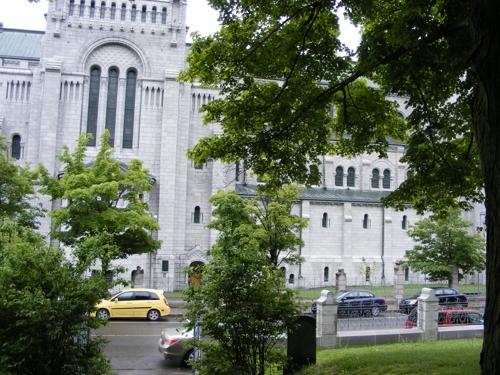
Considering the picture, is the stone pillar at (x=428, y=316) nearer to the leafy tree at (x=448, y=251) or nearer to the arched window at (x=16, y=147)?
the leafy tree at (x=448, y=251)

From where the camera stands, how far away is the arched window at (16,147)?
36375 millimetres

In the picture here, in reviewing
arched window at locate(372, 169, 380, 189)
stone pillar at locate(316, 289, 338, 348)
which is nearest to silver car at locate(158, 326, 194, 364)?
stone pillar at locate(316, 289, 338, 348)

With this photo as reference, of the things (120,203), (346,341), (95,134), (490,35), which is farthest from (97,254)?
(95,134)

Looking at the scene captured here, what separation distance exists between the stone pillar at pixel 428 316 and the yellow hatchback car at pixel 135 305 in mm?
11530

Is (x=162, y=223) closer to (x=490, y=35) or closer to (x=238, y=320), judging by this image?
(x=238, y=320)

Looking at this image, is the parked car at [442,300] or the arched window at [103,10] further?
the arched window at [103,10]

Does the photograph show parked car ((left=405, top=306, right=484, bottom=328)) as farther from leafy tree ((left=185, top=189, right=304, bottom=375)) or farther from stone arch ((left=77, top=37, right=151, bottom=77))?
stone arch ((left=77, top=37, right=151, bottom=77))

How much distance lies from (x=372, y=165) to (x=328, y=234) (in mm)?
7862

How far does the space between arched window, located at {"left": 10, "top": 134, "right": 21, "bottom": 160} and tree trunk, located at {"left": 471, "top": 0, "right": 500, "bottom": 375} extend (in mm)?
36379

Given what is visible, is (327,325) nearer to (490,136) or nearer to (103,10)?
(490,136)

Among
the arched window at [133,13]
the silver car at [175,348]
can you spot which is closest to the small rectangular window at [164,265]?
the arched window at [133,13]

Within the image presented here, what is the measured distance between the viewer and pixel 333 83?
37.5ft

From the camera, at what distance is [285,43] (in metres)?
10.7

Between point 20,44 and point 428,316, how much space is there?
41.8 meters
